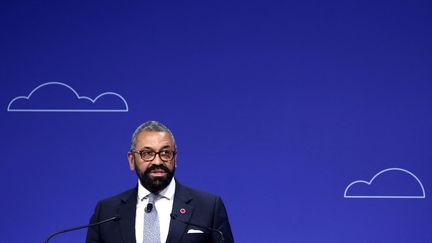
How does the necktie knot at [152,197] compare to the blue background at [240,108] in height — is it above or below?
below

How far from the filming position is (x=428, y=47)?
348 cm

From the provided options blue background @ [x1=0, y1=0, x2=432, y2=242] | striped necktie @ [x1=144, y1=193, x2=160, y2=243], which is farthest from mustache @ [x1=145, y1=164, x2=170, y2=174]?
blue background @ [x1=0, y1=0, x2=432, y2=242]

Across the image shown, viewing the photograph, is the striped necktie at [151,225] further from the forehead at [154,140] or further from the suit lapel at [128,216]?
the forehead at [154,140]

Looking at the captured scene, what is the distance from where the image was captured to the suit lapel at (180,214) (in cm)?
227

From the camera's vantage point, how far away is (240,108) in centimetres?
353

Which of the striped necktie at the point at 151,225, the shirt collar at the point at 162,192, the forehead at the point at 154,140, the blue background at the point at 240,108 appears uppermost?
the blue background at the point at 240,108

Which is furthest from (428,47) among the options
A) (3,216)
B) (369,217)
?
(3,216)

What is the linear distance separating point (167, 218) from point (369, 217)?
145 cm

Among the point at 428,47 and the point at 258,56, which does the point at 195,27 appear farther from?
the point at 428,47

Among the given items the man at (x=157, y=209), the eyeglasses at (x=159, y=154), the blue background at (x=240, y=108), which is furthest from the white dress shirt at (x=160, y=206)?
the blue background at (x=240, y=108)

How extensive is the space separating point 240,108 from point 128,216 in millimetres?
1325

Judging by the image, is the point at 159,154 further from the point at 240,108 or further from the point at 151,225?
the point at 240,108

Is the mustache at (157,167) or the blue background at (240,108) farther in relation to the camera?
the blue background at (240,108)

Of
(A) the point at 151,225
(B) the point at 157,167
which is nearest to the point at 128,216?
(A) the point at 151,225
